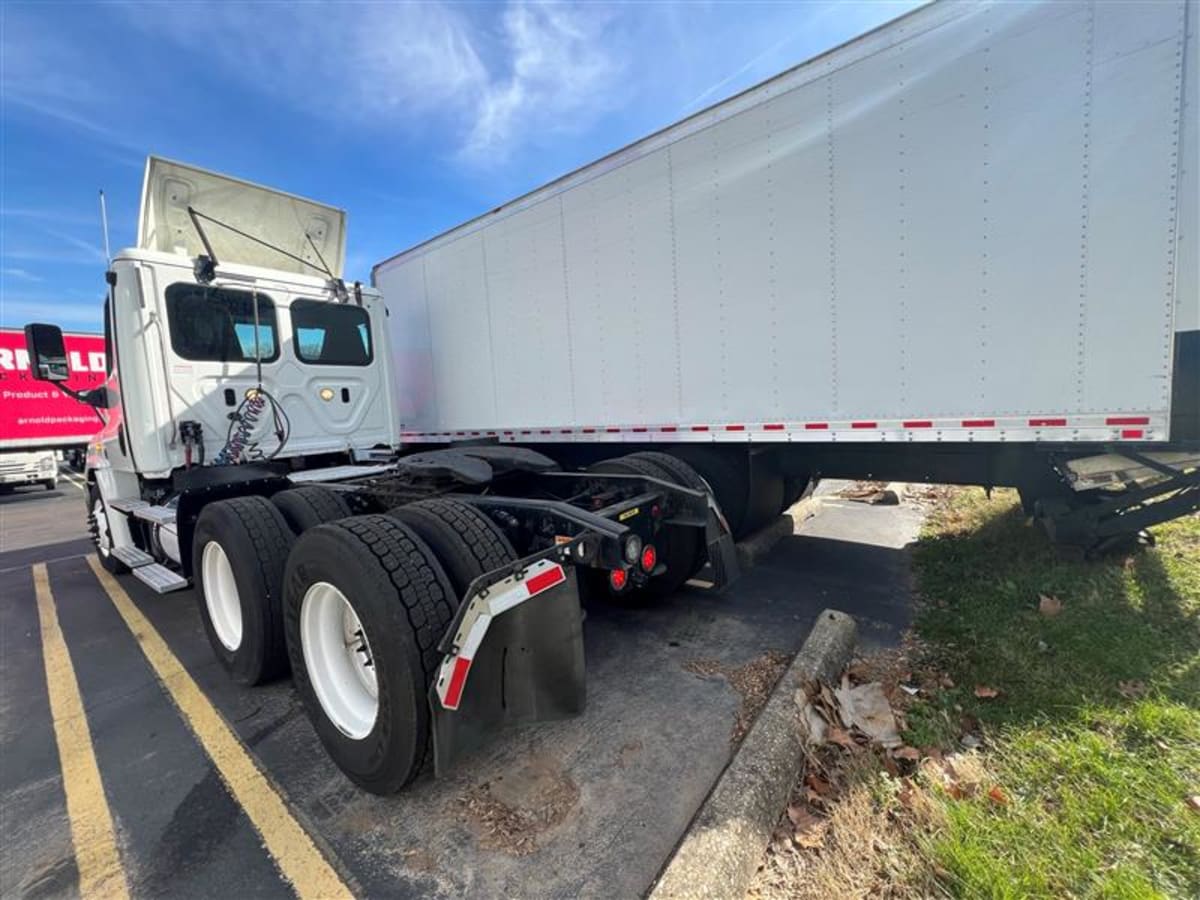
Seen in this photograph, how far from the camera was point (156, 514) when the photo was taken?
4410mm

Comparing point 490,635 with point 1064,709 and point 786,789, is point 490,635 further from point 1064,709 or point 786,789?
point 1064,709

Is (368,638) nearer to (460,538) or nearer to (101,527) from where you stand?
(460,538)

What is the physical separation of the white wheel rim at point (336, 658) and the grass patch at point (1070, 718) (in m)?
2.42

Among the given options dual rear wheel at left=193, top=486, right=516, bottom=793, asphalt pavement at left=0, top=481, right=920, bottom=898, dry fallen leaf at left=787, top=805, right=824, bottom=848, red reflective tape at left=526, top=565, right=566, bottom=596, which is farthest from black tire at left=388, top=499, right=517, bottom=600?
dry fallen leaf at left=787, top=805, right=824, bottom=848

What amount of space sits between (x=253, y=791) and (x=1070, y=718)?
3814 millimetres

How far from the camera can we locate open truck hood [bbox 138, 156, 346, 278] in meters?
4.68

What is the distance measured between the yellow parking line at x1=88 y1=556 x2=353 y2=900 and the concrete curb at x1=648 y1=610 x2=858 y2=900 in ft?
3.98

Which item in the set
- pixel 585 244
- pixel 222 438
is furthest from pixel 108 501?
pixel 585 244

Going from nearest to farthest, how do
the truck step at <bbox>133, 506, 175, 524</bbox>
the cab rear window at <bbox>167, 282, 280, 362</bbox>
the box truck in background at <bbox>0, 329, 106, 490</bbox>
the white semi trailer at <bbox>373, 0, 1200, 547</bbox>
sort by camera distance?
the white semi trailer at <bbox>373, 0, 1200, 547</bbox>, the truck step at <bbox>133, 506, 175, 524</bbox>, the cab rear window at <bbox>167, 282, 280, 362</bbox>, the box truck in background at <bbox>0, 329, 106, 490</bbox>

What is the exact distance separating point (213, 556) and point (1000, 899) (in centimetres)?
444

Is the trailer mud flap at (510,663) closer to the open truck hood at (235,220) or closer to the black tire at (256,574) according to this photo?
the black tire at (256,574)

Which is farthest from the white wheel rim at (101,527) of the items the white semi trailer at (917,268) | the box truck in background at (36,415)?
the box truck in background at (36,415)

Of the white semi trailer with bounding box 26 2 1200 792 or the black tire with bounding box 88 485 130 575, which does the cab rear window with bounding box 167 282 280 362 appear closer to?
the white semi trailer with bounding box 26 2 1200 792

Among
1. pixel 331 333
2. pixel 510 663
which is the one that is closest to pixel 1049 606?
pixel 510 663
